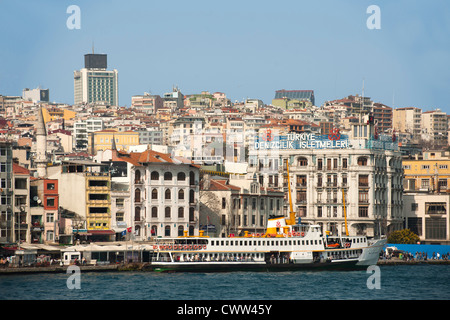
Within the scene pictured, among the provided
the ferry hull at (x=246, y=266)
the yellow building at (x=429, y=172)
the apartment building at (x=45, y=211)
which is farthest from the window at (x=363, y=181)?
the apartment building at (x=45, y=211)

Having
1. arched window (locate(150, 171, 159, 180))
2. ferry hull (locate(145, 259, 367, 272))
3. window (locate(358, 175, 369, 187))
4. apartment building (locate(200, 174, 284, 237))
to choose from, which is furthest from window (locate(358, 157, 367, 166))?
arched window (locate(150, 171, 159, 180))

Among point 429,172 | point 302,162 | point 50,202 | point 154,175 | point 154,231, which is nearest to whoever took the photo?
point 50,202

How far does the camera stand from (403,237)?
11775 cm

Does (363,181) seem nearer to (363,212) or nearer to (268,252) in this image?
(363,212)

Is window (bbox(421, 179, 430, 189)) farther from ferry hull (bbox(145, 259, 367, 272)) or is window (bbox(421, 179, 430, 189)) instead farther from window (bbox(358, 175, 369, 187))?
ferry hull (bbox(145, 259, 367, 272))

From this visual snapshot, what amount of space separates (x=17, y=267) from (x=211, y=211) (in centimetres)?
2801

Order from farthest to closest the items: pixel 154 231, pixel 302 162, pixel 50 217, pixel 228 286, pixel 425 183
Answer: pixel 425 183
pixel 302 162
pixel 154 231
pixel 50 217
pixel 228 286

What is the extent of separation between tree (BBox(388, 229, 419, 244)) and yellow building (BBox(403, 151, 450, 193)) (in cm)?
2074

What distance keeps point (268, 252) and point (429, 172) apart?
54403mm

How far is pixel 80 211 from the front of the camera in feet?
325

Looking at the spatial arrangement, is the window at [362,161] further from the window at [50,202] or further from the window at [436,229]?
the window at [50,202]

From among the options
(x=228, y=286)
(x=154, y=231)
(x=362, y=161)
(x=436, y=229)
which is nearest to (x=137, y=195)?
(x=154, y=231)

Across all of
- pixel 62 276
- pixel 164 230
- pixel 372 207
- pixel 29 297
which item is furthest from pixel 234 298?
pixel 372 207
